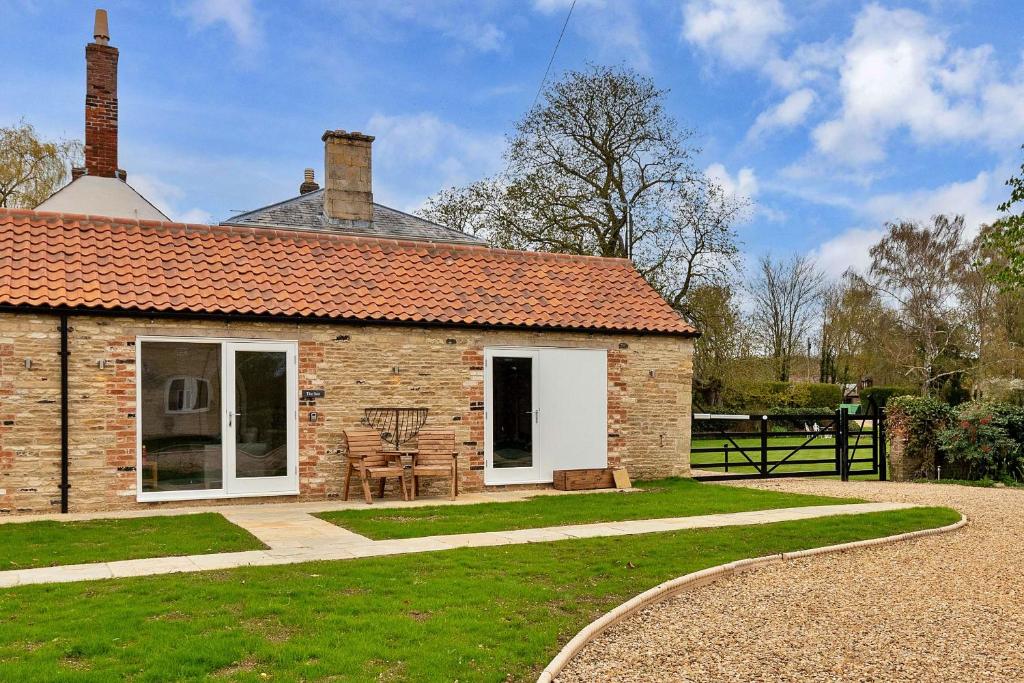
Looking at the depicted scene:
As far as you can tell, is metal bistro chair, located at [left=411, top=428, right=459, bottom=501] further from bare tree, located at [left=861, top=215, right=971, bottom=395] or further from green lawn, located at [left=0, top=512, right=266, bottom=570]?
bare tree, located at [left=861, top=215, right=971, bottom=395]

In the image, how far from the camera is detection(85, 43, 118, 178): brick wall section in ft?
62.5

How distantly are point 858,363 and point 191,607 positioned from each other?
41.0 metres

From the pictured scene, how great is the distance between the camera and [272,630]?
5.66 metres

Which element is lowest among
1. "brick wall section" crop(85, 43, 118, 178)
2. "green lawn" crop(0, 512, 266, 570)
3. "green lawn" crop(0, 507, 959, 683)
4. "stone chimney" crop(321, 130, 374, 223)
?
"green lawn" crop(0, 512, 266, 570)

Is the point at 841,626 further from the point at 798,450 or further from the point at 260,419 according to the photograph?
the point at 798,450

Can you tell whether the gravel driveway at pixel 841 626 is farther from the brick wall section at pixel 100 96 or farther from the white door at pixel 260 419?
the brick wall section at pixel 100 96

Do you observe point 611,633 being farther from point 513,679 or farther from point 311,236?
point 311,236

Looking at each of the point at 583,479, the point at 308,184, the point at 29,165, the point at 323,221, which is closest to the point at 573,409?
the point at 583,479

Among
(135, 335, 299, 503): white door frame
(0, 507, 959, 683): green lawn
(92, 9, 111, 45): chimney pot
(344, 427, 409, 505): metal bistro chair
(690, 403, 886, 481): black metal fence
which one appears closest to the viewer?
(0, 507, 959, 683): green lawn

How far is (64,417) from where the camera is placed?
11281 millimetres

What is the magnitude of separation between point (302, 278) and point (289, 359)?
1563mm

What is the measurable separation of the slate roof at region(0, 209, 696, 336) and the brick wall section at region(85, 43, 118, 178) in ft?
23.8

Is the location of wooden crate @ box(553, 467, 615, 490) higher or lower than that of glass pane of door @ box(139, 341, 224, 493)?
lower

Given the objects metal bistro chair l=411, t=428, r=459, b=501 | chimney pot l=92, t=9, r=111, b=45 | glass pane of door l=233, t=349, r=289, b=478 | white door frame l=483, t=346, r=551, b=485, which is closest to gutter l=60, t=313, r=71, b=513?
glass pane of door l=233, t=349, r=289, b=478
